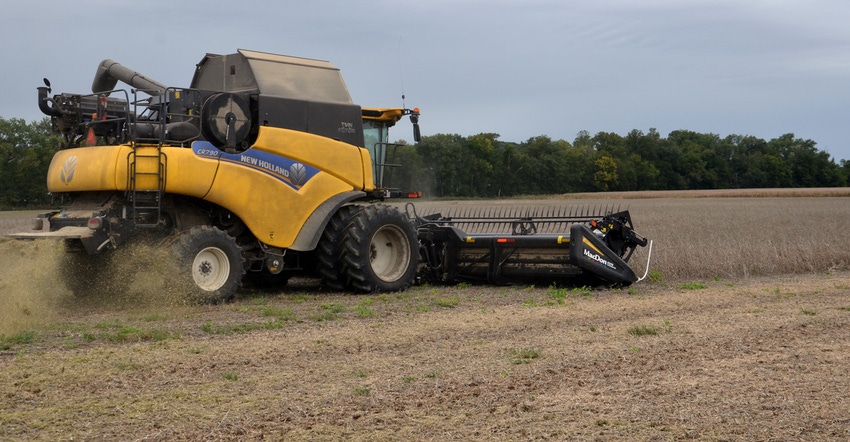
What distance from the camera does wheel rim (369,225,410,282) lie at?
37.7 ft

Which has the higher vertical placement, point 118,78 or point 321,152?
point 118,78

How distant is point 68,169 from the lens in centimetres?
962

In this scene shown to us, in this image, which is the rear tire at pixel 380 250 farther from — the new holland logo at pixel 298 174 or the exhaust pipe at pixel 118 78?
the exhaust pipe at pixel 118 78

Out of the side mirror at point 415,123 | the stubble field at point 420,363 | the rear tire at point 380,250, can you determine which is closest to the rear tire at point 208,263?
the stubble field at point 420,363

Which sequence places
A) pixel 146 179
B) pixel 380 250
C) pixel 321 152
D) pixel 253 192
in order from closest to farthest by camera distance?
pixel 146 179 → pixel 253 192 → pixel 321 152 → pixel 380 250

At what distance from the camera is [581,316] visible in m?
8.96

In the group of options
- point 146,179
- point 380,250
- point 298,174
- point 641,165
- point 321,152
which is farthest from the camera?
point 641,165

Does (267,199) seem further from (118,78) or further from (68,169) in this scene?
(118,78)

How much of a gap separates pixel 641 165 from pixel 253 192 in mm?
71538

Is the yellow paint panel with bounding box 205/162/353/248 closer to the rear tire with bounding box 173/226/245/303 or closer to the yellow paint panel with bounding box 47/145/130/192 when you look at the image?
the rear tire with bounding box 173/226/245/303

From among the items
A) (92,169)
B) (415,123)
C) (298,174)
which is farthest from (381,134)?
(92,169)

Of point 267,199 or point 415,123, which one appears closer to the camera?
point 267,199

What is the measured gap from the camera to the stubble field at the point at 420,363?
4797 millimetres

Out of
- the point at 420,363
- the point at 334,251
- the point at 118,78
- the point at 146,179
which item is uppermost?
the point at 118,78
